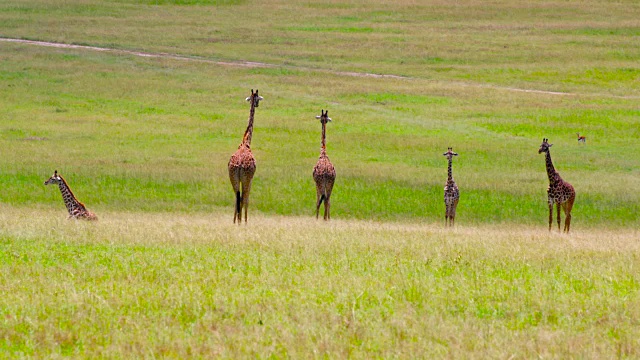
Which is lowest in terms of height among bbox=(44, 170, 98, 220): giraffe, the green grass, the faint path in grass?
the green grass

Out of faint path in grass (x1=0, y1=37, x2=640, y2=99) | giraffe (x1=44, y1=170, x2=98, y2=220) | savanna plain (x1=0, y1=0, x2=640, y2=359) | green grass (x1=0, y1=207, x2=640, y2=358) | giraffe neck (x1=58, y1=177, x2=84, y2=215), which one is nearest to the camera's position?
green grass (x1=0, y1=207, x2=640, y2=358)

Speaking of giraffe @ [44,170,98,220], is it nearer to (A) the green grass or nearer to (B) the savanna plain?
(B) the savanna plain

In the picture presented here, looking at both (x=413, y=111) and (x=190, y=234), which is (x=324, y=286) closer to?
(x=190, y=234)

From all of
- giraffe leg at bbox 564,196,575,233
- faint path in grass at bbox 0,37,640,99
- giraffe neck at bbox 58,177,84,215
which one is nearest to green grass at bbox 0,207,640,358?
giraffe neck at bbox 58,177,84,215

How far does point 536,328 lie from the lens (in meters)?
9.68

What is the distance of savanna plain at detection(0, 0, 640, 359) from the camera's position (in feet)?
31.9

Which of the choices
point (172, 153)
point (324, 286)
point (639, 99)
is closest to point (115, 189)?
point (172, 153)

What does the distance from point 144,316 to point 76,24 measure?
215 ft

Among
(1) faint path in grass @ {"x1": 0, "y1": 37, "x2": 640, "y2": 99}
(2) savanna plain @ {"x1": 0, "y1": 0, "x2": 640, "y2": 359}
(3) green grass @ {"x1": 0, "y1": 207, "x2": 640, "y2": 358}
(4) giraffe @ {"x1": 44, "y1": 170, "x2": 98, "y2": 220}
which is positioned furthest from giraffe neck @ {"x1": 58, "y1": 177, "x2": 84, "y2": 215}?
(1) faint path in grass @ {"x1": 0, "y1": 37, "x2": 640, "y2": 99}

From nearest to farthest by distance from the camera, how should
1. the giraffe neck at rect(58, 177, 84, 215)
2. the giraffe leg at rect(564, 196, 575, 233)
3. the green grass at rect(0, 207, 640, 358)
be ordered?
1. the green grass at rect(0, 207, 640, 358)
2. the giraffe neck at rect(58, 177, 84, 215)
3. the giraffe leg at rect(564, 196, 575, 233)

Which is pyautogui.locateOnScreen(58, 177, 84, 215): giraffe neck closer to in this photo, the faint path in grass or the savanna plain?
the savanna plain

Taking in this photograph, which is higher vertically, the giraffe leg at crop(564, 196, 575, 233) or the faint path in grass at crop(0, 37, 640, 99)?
the faint path in grass at crop(0, 37, 640, 99)

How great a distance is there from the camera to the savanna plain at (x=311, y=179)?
972cm

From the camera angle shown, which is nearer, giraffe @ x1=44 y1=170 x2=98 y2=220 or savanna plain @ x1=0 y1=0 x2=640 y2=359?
savanna plain @ x1=0 y1=0 x2=640 y2=359
